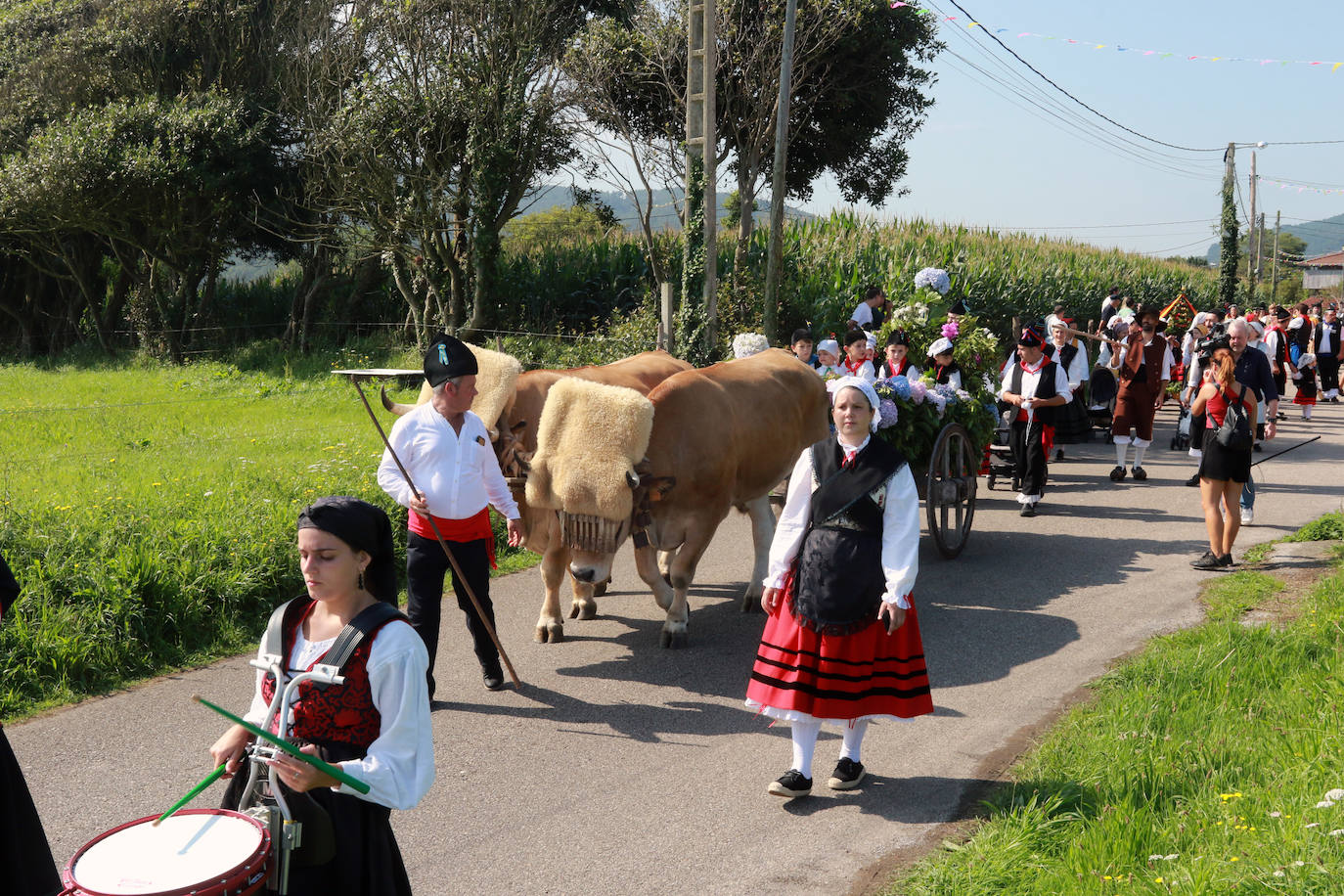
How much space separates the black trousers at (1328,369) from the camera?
21656mm

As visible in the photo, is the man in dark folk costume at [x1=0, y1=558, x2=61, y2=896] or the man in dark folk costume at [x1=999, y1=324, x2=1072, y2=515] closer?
the man in dark folk costume at [x1=0, y1=558, x2=61, y2=896]

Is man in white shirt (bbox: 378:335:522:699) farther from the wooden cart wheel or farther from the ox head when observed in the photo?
the wooden cart wheel

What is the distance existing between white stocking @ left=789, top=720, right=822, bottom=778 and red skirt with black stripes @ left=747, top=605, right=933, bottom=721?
0.32 feet

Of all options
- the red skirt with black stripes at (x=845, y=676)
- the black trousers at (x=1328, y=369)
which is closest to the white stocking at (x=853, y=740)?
the red skirt with black stripes at (x=845, y=676)

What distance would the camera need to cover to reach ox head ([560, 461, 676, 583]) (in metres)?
6.55

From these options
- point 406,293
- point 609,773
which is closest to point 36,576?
point 609,773

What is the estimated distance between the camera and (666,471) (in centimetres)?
714

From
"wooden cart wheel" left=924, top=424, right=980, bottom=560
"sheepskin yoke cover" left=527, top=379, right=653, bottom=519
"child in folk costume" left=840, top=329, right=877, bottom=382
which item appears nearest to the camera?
"sheepskin yoke cover" left=527, top=379, right=653, bottom=519

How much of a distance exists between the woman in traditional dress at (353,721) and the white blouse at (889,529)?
2437 millimetres

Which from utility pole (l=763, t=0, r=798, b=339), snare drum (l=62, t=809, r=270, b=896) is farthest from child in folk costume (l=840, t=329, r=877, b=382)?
snare drum (l=62, t=809, r=270, b=896)

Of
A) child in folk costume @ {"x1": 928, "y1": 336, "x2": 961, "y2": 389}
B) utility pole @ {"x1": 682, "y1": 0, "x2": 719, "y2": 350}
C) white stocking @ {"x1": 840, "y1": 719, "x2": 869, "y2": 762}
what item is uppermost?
utility pole @ {"x1": 682, "y1": 0, "x2": 719, "y2": 350}

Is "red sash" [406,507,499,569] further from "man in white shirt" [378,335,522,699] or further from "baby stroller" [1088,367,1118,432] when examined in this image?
"baby stroller" [1088,367,1118,432]

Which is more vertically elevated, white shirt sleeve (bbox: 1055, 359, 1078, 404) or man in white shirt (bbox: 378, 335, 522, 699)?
white shirt sleeve (bbox: 1055, 359, 1078, 404)

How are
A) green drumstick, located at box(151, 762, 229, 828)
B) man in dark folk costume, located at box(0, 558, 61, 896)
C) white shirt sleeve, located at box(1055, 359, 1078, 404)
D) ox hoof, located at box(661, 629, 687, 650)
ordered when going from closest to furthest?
green drumstick, located at box(151, 762, 229, 828), man in dark folk costume, located at box(0, 558, 61, 896), ox hoof, located at box(661, 629, 687, 650), white shirt sleeve, located at box(1055, 359, 1078, 404)
